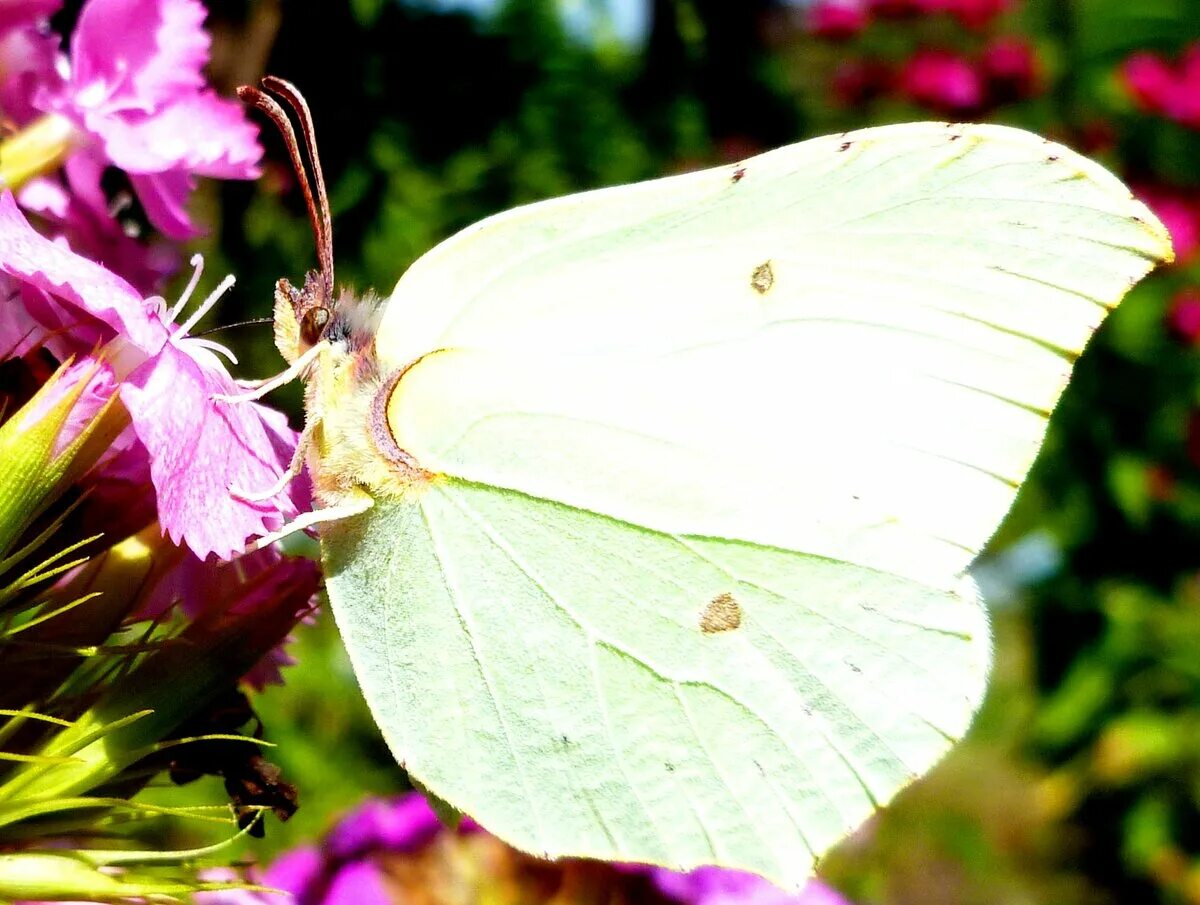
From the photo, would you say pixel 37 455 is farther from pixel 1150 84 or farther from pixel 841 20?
pixel 841 20

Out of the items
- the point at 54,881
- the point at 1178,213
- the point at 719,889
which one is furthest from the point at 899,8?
the point at 54,881

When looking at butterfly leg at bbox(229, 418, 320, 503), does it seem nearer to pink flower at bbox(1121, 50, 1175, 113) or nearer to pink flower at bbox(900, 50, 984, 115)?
pink flower at bbox(900, 50, 984, 115)

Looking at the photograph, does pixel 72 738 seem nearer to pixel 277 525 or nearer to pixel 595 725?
pixel 277 525

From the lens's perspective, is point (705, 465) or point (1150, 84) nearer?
point (705, 465)

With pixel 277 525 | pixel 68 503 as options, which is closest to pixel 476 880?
pixel 277 525

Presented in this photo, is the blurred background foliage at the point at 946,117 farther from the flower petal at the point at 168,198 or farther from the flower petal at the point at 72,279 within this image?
the flower petal at the point at 72,279

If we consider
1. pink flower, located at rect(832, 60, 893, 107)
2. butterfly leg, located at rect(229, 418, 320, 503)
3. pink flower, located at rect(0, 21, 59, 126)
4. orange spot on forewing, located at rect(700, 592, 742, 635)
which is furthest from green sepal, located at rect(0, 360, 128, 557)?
pink flower, located at rect(832, 60, 893, 107)

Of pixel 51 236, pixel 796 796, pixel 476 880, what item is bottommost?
pixel 476 880
